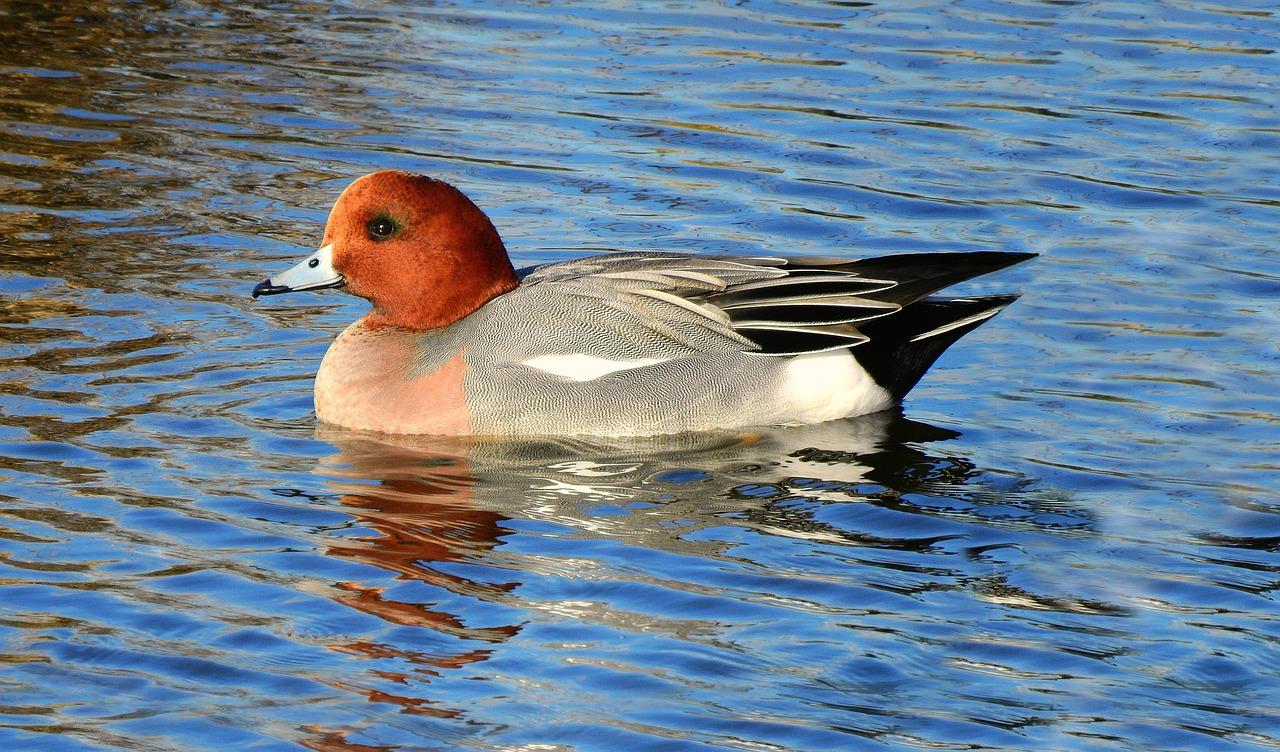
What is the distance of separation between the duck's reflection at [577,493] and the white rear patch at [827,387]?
0.07 m

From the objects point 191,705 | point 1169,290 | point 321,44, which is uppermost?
point 321,44

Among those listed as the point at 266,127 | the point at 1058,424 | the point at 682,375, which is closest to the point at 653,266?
the point at 682,375

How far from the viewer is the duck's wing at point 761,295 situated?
7258 millimetres

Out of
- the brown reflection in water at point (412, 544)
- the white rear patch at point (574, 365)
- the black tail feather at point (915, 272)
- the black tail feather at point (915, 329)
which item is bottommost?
the brown reflection in water at point (412, 544)

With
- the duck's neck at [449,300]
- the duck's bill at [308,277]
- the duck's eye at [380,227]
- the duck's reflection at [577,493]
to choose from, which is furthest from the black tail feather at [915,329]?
the duck's bill at [308,277]

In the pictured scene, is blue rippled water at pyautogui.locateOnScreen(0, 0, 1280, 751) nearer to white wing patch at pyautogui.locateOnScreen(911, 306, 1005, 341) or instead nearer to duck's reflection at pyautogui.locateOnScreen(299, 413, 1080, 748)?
duck's reflection at pyautogui.locateOnScreen(299, 413, 1080, 748)

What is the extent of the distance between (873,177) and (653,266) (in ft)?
9.54

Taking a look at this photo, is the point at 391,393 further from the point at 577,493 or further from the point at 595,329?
the point at 577,493

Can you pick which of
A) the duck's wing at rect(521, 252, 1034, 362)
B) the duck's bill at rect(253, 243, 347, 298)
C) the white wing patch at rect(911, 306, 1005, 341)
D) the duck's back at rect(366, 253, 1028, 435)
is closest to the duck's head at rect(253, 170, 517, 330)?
the duck's bill at rect(253, 243, 347, 298)

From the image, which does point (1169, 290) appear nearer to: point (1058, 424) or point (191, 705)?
point (1058, 424)

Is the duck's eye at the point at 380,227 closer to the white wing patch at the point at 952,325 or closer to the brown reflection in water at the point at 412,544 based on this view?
the brown reflection in water at the point at 412,544

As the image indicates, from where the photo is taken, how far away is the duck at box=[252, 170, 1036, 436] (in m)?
7.17

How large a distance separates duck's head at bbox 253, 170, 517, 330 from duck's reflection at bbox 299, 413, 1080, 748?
21.6 inches

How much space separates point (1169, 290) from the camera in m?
8.56
